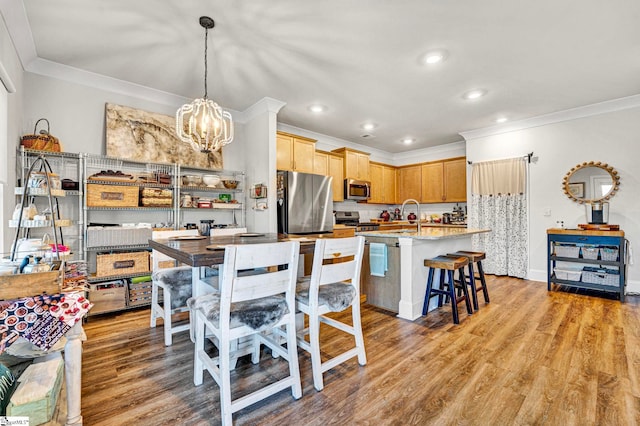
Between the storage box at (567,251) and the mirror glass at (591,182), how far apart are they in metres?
0.73

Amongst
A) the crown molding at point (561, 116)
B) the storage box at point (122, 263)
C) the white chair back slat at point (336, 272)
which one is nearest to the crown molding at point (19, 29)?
the storage box at point (122, 263)

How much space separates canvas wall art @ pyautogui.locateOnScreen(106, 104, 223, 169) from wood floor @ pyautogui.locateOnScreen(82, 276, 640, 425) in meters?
1.81

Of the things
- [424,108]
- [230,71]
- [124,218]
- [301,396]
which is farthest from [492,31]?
[124,218]

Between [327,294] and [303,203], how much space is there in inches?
98.2

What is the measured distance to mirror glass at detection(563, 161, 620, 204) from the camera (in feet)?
13.0

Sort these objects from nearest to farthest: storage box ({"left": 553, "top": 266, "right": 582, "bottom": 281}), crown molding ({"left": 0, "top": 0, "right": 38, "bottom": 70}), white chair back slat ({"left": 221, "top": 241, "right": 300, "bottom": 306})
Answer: white chair back slat ({"left": 221, "top": 241, "right": 300, "bottom": 306}) < crown molding ({"left": 0, "top": 0, "right": 38, "bottom": 70}) < storage box ({"left": 553, "top": 266, "right": 582, "bottom": 281})

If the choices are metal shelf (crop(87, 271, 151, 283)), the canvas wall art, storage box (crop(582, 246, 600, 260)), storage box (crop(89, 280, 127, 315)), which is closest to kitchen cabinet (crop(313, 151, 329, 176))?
the canvas wall art

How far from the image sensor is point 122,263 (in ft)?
10.2

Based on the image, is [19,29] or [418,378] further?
[19,29]

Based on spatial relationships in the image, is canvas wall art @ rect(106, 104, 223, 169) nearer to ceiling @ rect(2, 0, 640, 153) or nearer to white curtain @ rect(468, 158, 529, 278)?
ceiling @ rect(2, 0, 640, 153)

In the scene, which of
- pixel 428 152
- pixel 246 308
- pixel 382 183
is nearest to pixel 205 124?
pixel 246 308

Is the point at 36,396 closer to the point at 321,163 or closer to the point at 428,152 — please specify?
the point at 321,163

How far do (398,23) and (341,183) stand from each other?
3.37 meters

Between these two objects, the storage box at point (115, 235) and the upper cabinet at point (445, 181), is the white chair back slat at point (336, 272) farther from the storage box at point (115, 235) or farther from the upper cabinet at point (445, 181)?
the upper cabinet at point (445, 181)
